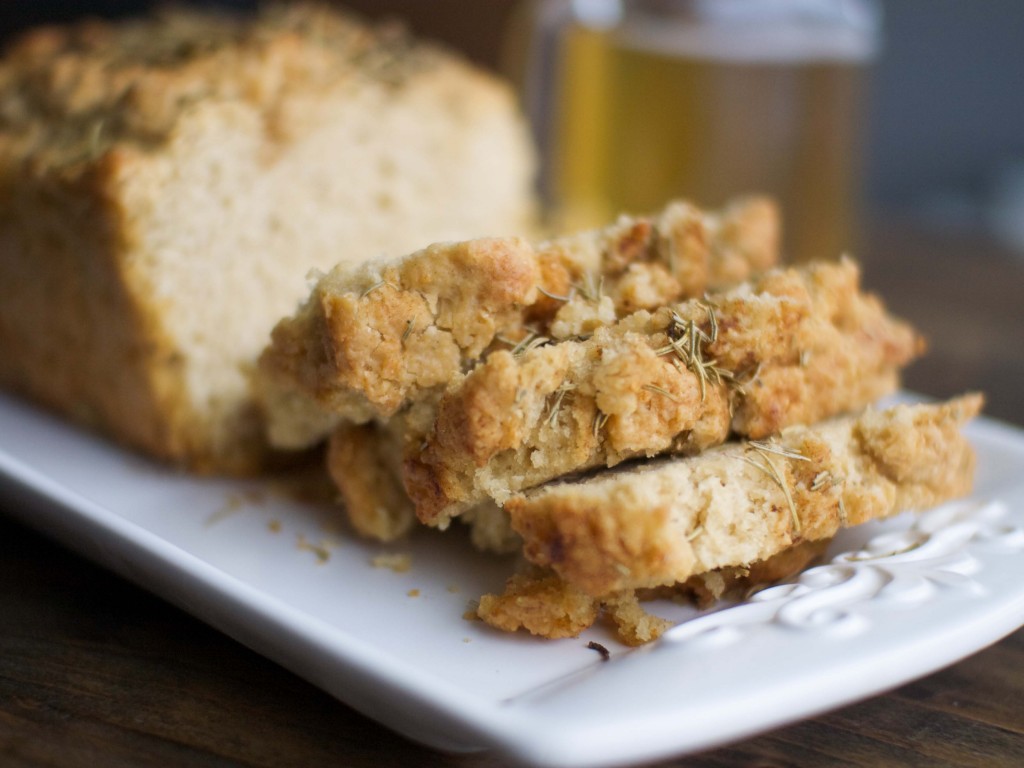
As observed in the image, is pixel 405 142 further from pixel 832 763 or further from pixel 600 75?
pixel 832 763

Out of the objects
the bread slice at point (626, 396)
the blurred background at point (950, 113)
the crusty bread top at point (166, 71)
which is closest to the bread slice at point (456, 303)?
the bread slice at point (626, 396)

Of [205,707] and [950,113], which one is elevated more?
[950,113]

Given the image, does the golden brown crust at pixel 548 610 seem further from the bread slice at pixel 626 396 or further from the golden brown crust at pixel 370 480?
the golden brown crust at pixel 370 480

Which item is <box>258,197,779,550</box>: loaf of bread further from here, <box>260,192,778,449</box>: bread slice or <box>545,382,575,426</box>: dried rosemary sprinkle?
<box>545,382,575,426</box>: dried rosemary sprinkle

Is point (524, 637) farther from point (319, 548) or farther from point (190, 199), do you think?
point (190, 199)

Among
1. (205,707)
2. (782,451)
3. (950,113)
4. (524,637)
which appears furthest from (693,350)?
(950,113)
